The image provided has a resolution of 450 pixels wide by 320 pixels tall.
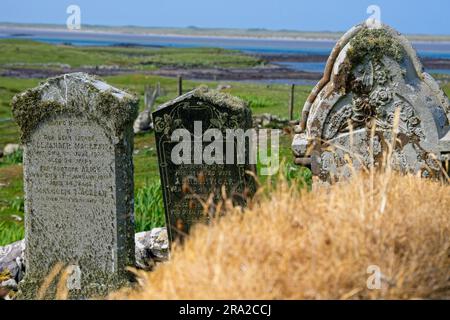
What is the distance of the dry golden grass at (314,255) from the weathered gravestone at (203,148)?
3018 millimetres

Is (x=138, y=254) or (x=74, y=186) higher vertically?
(x=74, y=186)

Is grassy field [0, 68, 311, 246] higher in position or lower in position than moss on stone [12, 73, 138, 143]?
lower

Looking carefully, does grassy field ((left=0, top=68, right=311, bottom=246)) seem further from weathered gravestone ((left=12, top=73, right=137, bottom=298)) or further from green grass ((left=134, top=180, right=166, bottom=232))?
weathered gravestone ((left=12, top=73, right=137, bottom=298))

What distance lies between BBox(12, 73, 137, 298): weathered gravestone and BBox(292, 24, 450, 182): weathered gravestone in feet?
7.44

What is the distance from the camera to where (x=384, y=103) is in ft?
28.6

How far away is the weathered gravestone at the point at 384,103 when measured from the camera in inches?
342

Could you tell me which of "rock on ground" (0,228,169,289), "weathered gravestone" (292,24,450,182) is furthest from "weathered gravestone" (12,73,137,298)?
"weathered gravestone" (292,24,450,182)

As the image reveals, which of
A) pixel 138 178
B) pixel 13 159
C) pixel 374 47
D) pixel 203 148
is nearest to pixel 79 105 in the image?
pixel 203 148

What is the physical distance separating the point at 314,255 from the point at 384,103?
3873mm

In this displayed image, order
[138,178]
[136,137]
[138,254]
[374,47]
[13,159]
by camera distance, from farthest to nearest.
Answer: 1. [136,137]
2. [13,159]
3. [138,178]
4. [138,254]
5. [374,47]

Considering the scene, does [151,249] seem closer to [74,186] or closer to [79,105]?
[74,186]

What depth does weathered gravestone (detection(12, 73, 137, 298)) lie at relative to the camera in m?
8.32
